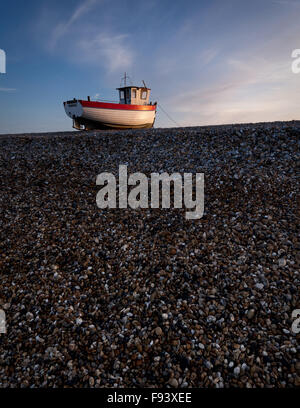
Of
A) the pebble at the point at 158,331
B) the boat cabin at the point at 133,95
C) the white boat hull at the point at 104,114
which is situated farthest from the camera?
the boat cabin at the point at 133,95

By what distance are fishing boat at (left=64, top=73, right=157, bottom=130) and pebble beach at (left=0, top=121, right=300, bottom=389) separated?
16.2m

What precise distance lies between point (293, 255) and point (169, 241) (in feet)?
11.5

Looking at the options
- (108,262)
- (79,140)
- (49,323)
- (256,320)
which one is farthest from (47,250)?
(79,140)

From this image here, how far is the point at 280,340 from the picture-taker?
4.59 m

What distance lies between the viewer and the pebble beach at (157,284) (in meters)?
4.35

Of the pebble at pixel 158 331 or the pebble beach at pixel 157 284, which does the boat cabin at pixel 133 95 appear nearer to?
the pebble beach at pixel 157 284

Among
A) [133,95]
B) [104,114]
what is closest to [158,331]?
[104,114]

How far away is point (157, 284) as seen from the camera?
5.98m

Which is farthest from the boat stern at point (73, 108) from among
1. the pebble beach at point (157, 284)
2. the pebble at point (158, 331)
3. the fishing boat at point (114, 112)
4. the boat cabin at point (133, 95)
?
the pebble at point (158, 331)

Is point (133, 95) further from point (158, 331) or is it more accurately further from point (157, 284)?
point (158, 331)

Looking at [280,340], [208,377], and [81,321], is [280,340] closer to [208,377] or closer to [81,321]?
[208,377]

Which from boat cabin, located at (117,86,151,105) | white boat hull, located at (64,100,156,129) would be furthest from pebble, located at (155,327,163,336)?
boat cabin, located at (117,86,151,105)

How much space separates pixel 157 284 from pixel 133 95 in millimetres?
29876

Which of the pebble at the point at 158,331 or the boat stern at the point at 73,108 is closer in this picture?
the pebble at the point at 158,331
